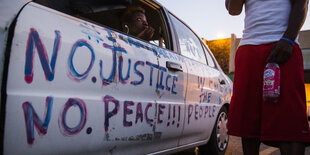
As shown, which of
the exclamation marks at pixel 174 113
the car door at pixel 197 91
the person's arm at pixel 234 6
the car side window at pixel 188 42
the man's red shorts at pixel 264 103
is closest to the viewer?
the man's red shorts at pixel 264 103

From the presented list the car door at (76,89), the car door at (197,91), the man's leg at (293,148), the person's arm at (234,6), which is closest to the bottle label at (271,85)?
the man's leg at (293,148)

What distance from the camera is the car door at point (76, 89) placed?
3.56 ft

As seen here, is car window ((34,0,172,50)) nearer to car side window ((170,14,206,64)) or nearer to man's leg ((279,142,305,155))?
car side window ((170,14,206,64))

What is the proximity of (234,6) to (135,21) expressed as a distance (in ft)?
3.55

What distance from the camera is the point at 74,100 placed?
1.29m

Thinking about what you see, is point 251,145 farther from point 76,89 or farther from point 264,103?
point 76,89

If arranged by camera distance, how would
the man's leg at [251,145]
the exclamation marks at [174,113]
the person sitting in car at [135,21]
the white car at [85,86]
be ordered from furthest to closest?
the person sitting in car at [135,21] < the exclamation marks at [174,113] < the man's leg at [251,145] < the white car at [85,86]

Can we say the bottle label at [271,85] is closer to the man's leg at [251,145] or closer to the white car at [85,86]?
the man's leg at [251,145]

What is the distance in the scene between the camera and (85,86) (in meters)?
1.35

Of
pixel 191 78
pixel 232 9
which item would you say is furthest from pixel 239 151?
pixel 232 9

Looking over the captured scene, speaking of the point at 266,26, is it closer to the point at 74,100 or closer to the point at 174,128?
the point at 174,128

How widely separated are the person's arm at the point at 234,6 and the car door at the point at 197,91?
2.38 ft

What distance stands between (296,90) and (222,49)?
25992 millimetres

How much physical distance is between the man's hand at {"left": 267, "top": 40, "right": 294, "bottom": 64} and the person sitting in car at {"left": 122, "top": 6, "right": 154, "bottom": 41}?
1304 mm
